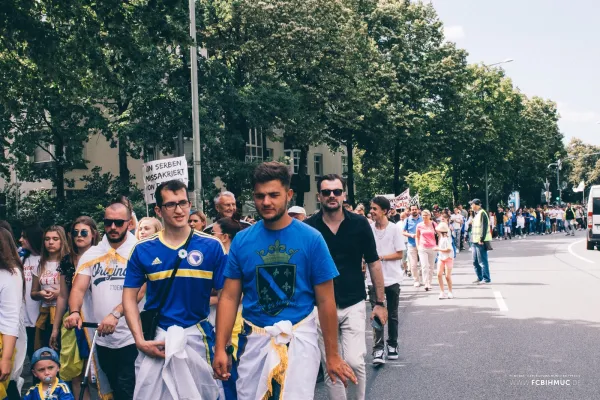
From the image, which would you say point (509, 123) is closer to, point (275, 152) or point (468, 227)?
point (275, 152)

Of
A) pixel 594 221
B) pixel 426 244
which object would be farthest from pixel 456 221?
pixel 426 244

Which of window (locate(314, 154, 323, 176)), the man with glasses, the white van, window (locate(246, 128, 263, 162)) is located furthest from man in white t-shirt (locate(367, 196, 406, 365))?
window (locate(314, 154, 323, 176))

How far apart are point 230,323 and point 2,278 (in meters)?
1.86

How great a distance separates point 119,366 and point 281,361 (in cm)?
201

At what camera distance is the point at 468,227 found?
109ft

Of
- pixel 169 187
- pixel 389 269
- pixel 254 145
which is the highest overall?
pixel 254 145

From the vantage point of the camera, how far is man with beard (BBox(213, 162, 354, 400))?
165 inches

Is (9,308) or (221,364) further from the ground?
(9,308)

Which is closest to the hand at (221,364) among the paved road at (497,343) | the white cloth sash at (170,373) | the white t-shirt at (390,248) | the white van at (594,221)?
the white cloth sash at (170,373)

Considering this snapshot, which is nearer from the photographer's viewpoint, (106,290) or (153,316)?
(153,316)

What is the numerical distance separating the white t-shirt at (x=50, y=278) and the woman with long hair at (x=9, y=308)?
1.88m

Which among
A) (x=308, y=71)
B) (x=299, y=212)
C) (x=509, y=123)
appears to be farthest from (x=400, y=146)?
(x=299, y=212)

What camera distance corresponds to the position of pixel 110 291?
583 cm

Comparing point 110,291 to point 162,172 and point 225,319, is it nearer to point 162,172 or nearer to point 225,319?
point 225,319
